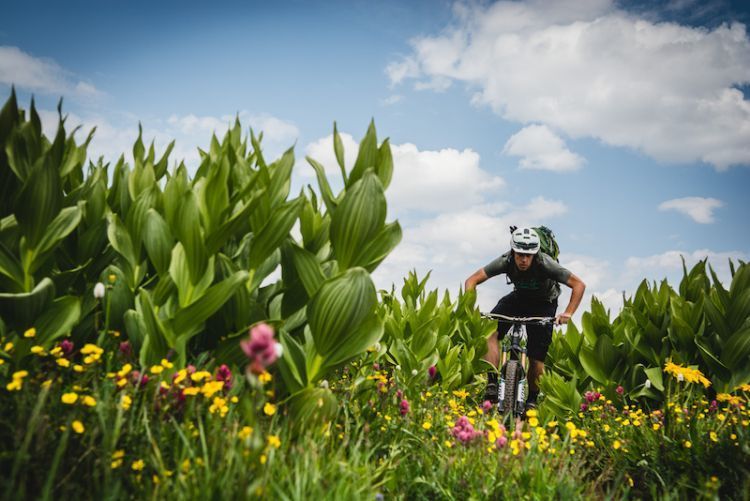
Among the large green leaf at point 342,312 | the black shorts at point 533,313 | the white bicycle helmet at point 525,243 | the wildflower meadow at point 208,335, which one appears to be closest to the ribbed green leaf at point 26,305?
the wildflower meadow at point 208,335

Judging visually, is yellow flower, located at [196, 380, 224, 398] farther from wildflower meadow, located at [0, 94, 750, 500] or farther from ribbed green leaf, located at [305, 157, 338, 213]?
ribbed green leaf, located at [305, 157, 338, 213]

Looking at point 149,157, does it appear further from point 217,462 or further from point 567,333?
point 567,333

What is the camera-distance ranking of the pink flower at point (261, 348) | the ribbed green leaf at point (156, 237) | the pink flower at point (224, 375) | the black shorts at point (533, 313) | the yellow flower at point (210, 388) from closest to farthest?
1. the pink flower at point (261, 348)
2. the yellow flower at point (210, 388)
3. the pink flower at point (224, 375)
4. the ribbed green leaf at point (156, 237)
5. the black shorts at point (533, 313)

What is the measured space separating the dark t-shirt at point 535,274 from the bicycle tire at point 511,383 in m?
0.95

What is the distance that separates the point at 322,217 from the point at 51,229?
4.70 ft

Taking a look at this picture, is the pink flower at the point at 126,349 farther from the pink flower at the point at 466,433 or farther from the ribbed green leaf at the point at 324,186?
the pink flower at the point at 466,433

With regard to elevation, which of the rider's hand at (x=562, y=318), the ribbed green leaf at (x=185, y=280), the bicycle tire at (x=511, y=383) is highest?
the ribbed green leaf at (x=185, y=280)

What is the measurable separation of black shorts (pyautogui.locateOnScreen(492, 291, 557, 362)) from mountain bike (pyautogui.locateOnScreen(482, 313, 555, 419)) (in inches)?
12.3

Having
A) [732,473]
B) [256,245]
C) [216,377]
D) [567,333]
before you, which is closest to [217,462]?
[216,377]

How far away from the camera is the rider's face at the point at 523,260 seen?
228 inches

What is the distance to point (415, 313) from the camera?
641 centimetres

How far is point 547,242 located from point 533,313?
93cm

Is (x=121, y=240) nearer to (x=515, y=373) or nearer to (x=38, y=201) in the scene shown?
(x=38, y=201)

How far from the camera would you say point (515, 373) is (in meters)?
5.77
